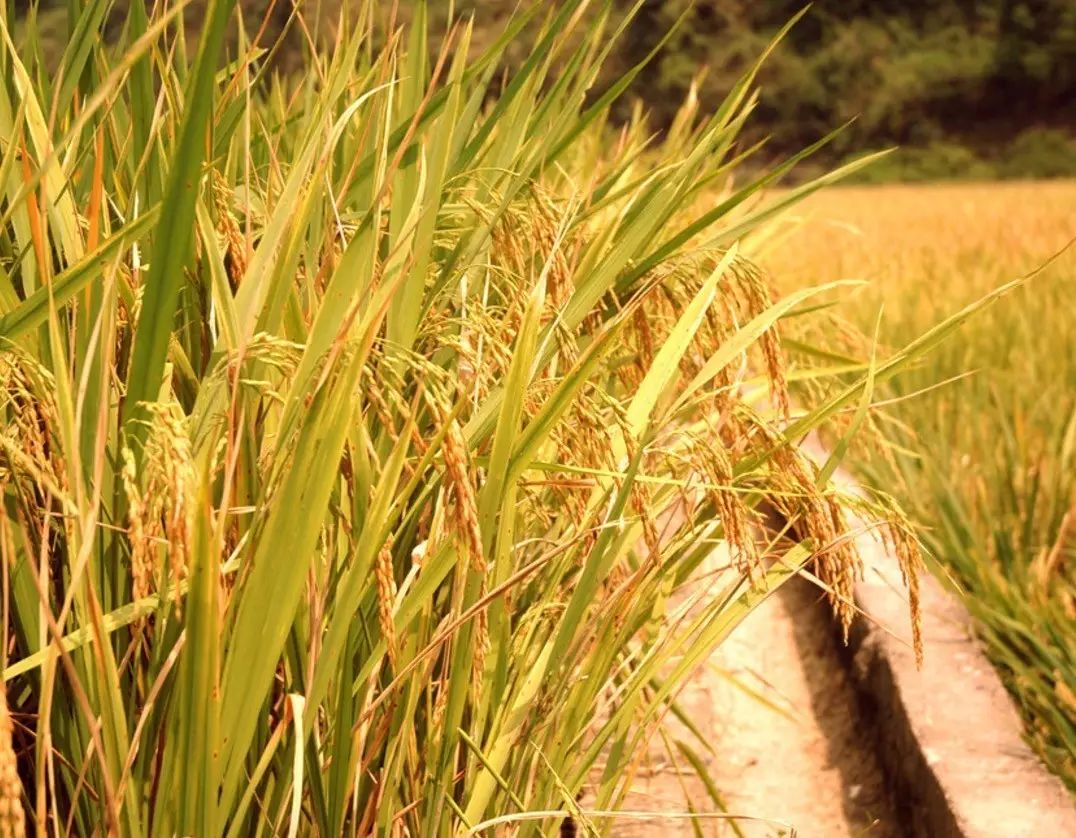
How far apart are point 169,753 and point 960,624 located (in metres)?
1.34

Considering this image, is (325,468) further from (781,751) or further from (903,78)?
(903,78)

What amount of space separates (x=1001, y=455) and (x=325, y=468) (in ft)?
6.23

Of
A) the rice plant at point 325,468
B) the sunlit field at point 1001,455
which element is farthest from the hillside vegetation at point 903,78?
the rice plant at point 325,468

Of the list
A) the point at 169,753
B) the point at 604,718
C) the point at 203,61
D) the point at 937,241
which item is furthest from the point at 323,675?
the point at 937,241

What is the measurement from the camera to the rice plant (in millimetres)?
806

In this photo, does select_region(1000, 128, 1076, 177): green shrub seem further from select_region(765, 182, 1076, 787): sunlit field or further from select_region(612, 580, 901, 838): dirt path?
select_region(612, 580, 901, 838): dirt path

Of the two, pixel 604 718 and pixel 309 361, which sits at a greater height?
pixel 309 361

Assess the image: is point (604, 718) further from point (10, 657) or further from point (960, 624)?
point (10, 657)

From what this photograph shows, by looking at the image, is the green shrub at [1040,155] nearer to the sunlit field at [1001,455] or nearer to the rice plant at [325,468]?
the sunlit field at [1001,455]

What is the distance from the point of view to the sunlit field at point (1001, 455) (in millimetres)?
1744

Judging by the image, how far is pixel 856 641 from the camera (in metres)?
2.07

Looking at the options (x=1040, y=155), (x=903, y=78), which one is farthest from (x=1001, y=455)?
(x=903, y=78)

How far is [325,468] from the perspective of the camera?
81 centimetres

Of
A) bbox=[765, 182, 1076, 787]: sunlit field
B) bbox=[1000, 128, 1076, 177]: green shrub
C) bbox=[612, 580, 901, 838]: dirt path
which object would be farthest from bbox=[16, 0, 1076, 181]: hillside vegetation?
bbox=[612, 580, 901, 838]: dirt path
